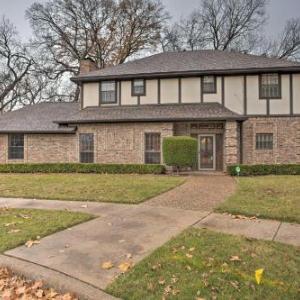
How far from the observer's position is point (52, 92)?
38.3 m

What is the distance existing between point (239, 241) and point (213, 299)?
193cm

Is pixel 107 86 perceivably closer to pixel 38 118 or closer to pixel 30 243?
pixel 38 118

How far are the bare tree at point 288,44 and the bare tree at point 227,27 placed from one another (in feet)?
7.44

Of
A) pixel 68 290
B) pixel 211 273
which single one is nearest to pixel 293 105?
pixel 211 273

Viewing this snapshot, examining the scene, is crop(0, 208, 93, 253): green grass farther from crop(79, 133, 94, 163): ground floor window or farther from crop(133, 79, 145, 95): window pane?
crop(133, 79, 145, 95): window pane

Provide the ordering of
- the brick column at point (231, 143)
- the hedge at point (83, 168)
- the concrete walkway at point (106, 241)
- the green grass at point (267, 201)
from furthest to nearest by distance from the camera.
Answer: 1. the brick column at point (231, 143)
2. the hedge at point (83, 168)
3. the green grass at point (267, 201)
4. the concrete walkway at point (106, 241)

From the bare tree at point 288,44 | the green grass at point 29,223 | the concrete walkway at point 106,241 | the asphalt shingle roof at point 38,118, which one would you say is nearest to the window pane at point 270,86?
the asphalt shingle roof at point 38,118

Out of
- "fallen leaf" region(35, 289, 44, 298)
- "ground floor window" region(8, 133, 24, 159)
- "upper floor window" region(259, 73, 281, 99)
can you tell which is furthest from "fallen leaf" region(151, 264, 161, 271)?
"ground floor window" region(8, 133, 24, 159)

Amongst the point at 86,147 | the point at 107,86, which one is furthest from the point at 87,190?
the point at 107,86

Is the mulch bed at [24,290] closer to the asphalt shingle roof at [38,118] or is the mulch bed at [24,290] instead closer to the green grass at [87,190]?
the green grass at [87,190]

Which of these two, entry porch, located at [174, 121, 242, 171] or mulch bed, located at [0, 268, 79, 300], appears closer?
mulch bed, located at [0, 268, 79, 300]

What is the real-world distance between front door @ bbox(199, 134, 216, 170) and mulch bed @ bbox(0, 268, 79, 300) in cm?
1477

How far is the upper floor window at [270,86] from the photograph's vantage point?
1769 centimetres

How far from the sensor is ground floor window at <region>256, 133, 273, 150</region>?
17.8 metres
